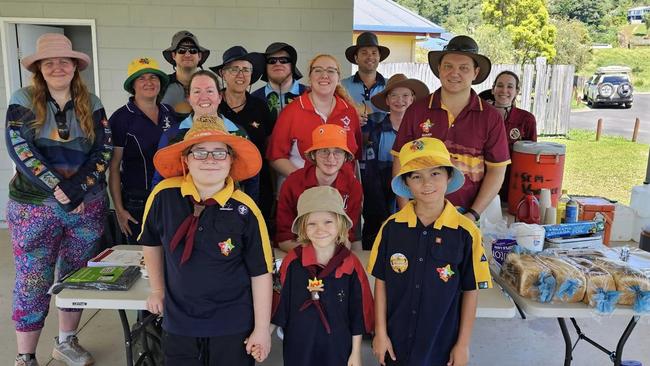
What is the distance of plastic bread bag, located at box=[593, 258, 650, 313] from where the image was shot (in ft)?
7.08

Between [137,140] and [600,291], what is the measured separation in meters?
2.60

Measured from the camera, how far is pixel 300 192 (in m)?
2.73

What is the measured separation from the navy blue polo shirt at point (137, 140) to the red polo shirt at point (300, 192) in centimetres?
96

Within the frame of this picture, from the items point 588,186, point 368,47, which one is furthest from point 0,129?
point 588,186

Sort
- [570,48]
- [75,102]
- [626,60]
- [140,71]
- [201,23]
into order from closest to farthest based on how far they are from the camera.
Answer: [75,102], [140,71], [201,23], [570,48], [626,60]

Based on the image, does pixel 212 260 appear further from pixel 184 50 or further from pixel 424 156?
pixel 184 50

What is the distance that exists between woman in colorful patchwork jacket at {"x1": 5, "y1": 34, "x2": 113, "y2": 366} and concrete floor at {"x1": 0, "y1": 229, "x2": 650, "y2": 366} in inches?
19.2

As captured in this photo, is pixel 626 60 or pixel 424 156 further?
pixel 626 60

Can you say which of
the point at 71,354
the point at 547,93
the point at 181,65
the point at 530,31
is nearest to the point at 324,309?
the point at 71,354

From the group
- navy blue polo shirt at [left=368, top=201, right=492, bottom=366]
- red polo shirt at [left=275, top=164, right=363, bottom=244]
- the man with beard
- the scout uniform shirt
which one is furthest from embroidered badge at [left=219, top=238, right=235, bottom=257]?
the man with beard

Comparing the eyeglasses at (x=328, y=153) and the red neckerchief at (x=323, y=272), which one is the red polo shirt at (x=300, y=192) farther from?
the red neckerchief at (x=323, y=272)

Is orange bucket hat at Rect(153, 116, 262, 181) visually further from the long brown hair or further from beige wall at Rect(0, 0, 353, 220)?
beige wall at Rect(0, 0, 353, 220)

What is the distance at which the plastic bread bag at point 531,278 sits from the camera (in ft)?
7.27

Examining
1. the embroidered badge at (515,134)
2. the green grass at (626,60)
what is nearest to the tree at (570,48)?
the green grass at (626,60)
